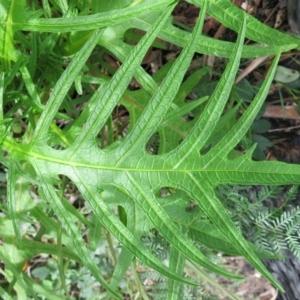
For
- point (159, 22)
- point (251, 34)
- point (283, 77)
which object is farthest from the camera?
point (283, 77)

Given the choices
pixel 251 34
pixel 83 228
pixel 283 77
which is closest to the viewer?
pixel 251 34

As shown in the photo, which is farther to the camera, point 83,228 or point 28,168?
point 83,228

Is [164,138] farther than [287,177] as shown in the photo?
Yes

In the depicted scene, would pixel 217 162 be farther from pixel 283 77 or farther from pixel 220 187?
pixel 283 77

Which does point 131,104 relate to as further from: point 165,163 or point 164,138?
point 165,163

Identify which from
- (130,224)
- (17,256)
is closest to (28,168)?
(17,256)

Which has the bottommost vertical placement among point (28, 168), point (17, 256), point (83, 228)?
point (83, 228)

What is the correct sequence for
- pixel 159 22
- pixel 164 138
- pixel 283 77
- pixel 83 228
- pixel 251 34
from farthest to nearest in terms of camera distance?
1. pixel 83 228
2. pixel 283 77
3. pixel 164 138
4. pixel 251 34
5. pixel 159 22

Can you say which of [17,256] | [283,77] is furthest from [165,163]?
[283,77]

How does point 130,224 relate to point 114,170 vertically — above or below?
below
